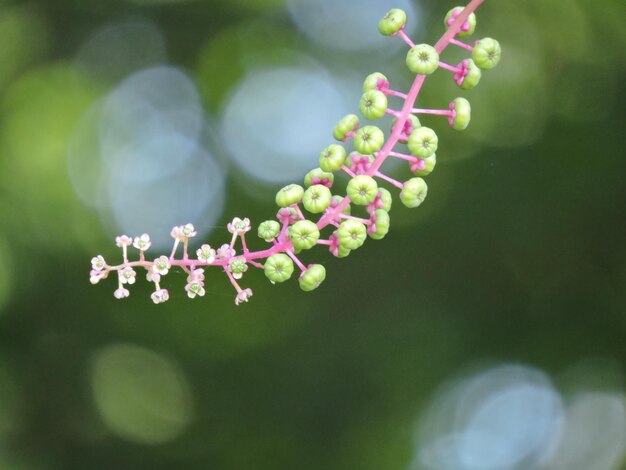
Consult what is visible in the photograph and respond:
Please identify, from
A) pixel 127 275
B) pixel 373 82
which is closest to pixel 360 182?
pixel 373 82

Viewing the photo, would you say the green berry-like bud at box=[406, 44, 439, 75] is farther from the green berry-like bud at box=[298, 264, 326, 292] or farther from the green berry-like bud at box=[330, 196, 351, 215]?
the green berry-like bud at box=[298, 264, 326, 292]

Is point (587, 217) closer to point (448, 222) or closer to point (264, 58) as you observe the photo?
point (448, 222)

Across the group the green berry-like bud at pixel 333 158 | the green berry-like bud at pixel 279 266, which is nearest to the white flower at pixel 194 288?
the green berry-like bud at pixel 279 266

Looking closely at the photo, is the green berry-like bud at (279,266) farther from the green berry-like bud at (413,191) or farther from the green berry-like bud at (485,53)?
the green berry-like bud at (485,53)

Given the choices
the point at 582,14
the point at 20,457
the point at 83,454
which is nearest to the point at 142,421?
the point at 83,454

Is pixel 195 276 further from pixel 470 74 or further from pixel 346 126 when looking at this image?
pixel 470 74

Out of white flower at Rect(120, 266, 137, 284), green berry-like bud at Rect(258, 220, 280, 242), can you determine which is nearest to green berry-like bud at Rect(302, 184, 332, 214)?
green berry-like bud at Rect(258, 220, 280, 242)
